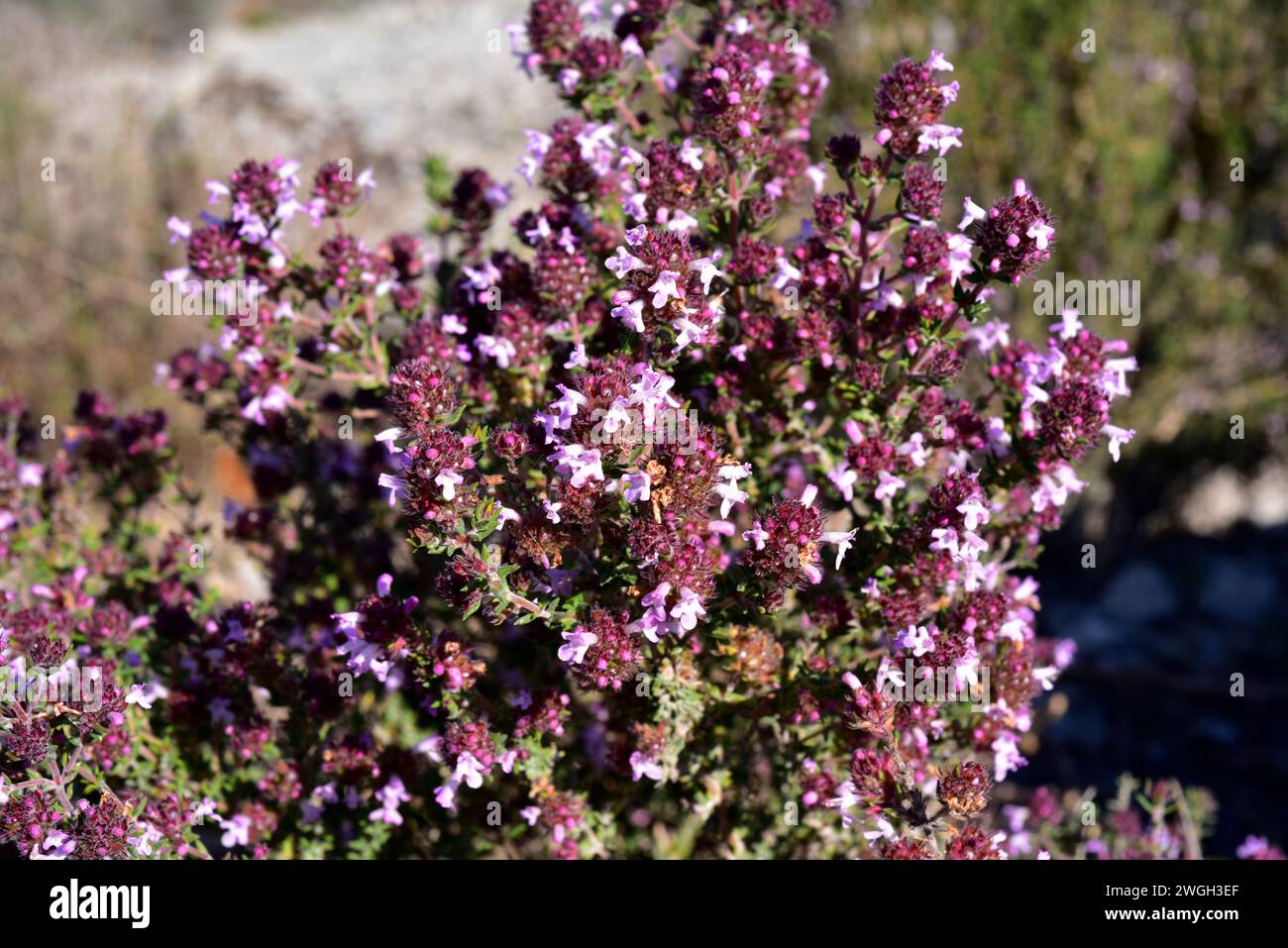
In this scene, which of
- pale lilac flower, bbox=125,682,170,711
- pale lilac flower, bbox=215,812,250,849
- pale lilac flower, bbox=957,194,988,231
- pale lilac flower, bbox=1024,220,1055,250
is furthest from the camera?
pale lilac flower, bbox=215,812,250,849

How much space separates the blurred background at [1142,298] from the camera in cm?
504

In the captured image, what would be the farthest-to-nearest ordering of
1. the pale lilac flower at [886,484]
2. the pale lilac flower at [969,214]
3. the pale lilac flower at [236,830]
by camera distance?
the pale lilac flower at [236,830] < the pale lilac flower at [886,484] < the pale lilac flower at [969,214]

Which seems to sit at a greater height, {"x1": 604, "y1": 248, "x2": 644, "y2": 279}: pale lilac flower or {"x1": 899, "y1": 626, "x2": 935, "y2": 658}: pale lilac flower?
{"x1": 604, "y1": 248, "x2": 644, "y2": 279}: pale lilac flower

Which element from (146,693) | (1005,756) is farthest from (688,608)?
(146,693)

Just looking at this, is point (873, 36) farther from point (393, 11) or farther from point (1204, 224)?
point (393, 11)

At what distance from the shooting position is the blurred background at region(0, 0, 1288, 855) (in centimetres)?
504

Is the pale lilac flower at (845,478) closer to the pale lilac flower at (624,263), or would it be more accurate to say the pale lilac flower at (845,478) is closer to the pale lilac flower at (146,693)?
the pale lilac flower at (624,263)

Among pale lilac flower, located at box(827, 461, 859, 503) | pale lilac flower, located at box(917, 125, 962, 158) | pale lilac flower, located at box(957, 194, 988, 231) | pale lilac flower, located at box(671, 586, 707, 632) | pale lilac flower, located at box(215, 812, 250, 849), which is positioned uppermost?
pale lilac flower, located at box(917, 125, 962, 158)

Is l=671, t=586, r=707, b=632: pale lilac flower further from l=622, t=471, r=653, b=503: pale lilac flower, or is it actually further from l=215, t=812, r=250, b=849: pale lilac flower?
l=215, t=812, r=250, b=849: pale lilac flower

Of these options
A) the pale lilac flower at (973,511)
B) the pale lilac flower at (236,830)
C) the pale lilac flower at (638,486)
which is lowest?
the pale lilac flower at (236,830)

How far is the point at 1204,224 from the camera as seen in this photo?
604cm

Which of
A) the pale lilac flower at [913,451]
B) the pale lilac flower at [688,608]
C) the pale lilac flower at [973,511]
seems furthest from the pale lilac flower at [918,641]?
the pale lilac flower at [688,608]

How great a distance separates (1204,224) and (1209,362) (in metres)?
0.79

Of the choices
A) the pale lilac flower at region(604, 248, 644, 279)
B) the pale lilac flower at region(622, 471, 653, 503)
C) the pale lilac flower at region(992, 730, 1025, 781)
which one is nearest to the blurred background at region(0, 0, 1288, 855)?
the pale lilac flower at region(992, 730, 1025, 781)
